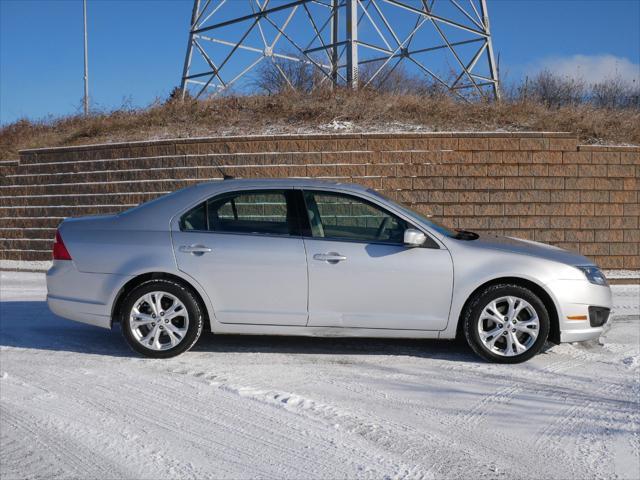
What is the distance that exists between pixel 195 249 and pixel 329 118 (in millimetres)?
8207

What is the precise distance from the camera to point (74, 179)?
13.2 m

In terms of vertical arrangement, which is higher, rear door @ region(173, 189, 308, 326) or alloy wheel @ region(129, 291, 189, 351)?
rear door @ region(173, 189, 308, 326)

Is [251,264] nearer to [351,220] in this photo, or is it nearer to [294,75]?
[351,220]

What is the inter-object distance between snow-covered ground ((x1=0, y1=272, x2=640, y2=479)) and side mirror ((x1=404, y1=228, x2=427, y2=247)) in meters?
1.03

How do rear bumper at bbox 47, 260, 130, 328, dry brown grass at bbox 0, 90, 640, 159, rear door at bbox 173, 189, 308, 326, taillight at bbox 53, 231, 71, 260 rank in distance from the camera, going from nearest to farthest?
1. rear door at bbox 173, 189, 308, 326
2. rear bumper at bbox 47, 260, 130, 328
3. taillight at bbox 53, 231, 71, 260
4. dry brown grass at bbox 0, 90, 640, 159

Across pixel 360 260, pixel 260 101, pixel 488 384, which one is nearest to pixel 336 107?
pixel 260 101

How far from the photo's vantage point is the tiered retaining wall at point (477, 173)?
10828 mm

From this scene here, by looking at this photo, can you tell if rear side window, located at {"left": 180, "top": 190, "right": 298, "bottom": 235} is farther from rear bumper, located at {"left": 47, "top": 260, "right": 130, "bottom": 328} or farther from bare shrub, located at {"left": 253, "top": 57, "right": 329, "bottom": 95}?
bare shrub, located at {"left": 253, "top": 57, "right": 329, "bottom": 95}

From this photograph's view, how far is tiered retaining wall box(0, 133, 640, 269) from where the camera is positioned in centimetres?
1083

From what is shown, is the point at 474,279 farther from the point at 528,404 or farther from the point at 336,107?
the point at 336,107

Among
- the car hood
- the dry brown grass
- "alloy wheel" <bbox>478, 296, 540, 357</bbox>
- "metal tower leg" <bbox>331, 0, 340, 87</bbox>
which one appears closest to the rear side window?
the car hood

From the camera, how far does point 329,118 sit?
43.5 feet

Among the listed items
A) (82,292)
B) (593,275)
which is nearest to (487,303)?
(593,275)

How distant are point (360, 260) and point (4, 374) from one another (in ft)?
9.89
